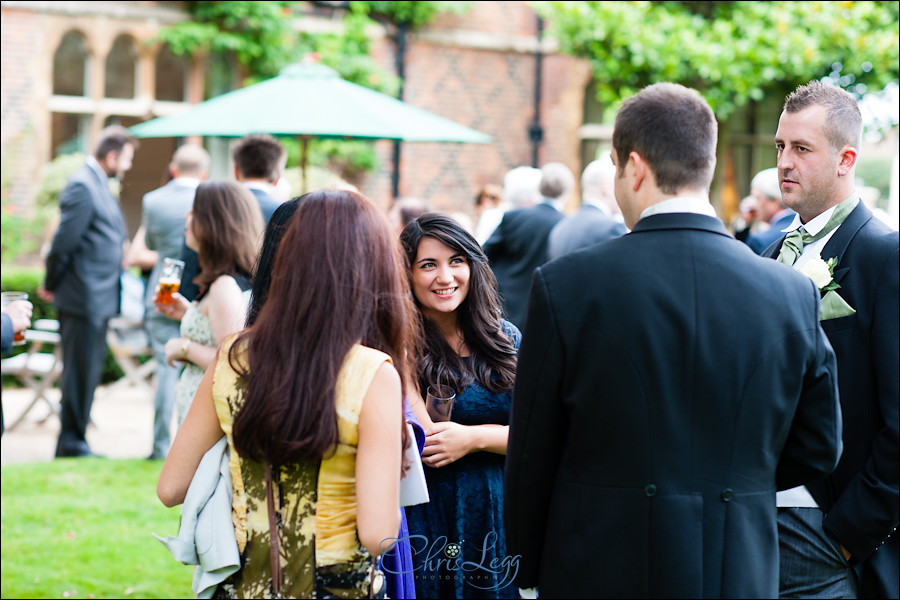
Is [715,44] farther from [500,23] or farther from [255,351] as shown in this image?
[255,351]

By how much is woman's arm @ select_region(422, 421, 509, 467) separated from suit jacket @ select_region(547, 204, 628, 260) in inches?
151

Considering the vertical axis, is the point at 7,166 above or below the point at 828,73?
below

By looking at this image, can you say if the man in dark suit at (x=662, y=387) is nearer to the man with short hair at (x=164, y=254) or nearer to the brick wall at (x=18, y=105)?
the man with short hair at (x=164, y=254)

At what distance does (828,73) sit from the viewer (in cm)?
1180

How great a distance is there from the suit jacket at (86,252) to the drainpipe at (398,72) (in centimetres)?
666

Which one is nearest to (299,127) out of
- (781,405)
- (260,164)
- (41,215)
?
(260,164)

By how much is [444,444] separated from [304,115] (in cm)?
415

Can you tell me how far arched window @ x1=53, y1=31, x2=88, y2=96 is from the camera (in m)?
12.0

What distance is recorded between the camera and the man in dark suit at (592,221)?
6766 mm

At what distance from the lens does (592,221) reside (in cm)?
680

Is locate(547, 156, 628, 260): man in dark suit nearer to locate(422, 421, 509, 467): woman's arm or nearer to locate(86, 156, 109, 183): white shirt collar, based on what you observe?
locate(86, 156, 109, 183): white shirt collar

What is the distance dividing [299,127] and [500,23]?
28.7 feet

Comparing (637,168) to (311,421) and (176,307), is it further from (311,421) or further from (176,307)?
(176,307)

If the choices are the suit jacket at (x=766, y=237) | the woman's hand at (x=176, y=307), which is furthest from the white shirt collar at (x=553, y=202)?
the woman's hand at (x=176, y=307)
